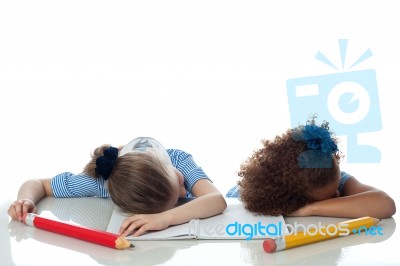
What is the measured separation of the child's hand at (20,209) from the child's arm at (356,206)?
46 cm

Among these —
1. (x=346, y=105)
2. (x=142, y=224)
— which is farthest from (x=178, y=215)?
(x=346, y=105)

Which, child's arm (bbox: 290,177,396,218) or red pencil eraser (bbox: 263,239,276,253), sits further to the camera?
child's arm (bbox: 290,177,396,218)

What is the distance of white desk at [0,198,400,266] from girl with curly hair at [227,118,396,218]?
6cm

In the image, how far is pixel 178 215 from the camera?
1.04 meters

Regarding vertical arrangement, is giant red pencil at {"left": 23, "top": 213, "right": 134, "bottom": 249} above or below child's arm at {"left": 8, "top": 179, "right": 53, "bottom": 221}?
below

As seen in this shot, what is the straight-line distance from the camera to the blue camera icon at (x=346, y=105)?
1170 millimetres

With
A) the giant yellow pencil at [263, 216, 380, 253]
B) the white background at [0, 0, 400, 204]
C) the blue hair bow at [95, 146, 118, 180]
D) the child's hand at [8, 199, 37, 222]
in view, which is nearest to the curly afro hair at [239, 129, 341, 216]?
the giant yellow pencil at [263, 216, 380, 253]

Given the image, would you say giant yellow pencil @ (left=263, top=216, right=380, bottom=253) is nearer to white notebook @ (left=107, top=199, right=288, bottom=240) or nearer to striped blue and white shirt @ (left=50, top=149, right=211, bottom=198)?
white notebook @ (left=107, top=199, right=288, bottom=240)

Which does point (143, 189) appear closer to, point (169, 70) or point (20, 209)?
point (20, 209)

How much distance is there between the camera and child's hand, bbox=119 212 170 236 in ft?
3.29

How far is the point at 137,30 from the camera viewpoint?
1.87m

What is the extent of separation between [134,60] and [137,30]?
90mm

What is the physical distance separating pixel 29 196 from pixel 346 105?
61 cm

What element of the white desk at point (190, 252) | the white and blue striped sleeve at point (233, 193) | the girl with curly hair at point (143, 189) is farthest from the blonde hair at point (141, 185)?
the white and blue striped sleeve at point (233, 193)
